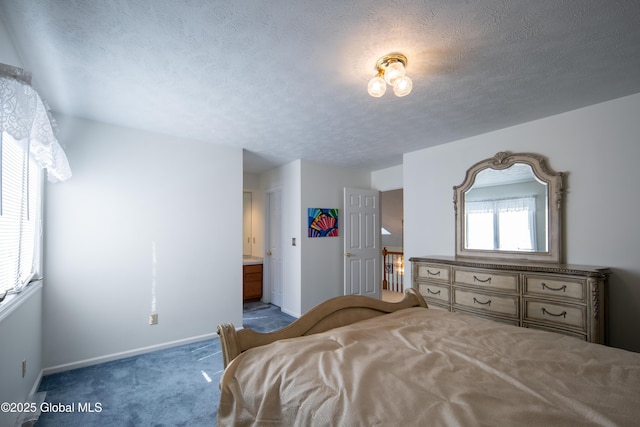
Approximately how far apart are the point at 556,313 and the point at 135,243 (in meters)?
3.96

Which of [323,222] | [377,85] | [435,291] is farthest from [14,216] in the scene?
[435,291]

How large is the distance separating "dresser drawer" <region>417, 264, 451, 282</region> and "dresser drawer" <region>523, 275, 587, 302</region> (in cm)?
70

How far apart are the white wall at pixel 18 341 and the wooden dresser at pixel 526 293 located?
3.37 meters

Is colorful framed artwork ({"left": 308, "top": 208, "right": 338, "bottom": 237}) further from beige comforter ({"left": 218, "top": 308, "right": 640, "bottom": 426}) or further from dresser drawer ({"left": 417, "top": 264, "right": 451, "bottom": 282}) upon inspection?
beige comforter ({"left": 218, "top": 308, "right": 640, "bottom": 426})

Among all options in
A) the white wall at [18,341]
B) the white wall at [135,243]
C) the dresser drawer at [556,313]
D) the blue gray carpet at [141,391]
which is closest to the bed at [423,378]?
the dresser drawer at [556,313]

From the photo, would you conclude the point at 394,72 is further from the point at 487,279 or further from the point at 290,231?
the point at 290,231

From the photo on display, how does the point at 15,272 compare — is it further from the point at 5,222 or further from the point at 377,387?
the point at 377,387

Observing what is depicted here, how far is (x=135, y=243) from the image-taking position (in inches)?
123

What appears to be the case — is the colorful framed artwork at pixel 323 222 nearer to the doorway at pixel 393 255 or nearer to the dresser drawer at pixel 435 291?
the dresser drawer at pixel 435 291

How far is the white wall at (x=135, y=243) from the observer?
9.14 feet

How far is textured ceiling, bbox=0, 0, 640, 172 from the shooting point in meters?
1.47

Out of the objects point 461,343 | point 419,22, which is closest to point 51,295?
point 461,343

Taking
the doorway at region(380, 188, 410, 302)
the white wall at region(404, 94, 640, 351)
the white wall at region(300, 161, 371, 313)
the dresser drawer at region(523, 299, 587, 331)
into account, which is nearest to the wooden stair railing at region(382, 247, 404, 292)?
the doorway at region(380, 188, 410, 302)

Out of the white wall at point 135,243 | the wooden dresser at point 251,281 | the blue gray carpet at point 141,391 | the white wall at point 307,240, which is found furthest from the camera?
the wooden dresser at point 251,281
